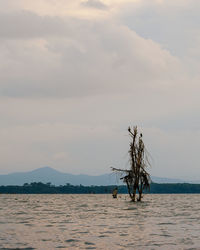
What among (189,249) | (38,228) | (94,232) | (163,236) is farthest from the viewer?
(38,228)

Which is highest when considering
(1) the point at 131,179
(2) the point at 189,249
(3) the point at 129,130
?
(3) the point at 129,130

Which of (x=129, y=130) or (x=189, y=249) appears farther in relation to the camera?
(x=129, y=130)

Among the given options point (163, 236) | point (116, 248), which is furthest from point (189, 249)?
point (163, 236)

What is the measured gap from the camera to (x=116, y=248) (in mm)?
25062

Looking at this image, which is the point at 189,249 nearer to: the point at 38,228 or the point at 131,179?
the point at 38,228

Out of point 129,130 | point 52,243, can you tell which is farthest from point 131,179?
point 52,243

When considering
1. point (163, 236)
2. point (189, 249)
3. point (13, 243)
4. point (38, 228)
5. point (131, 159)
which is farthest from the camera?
point (131, 159)

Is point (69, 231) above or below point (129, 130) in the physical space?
A: below

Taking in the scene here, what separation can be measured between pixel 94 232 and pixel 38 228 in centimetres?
515

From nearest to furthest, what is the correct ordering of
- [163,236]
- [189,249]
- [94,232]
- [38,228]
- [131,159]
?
[189,249] → [163,236] → [94,232] → [38,228] → [131,159]

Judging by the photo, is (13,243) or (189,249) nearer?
(189,249)

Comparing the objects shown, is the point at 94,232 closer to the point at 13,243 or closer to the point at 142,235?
the point at 142,235

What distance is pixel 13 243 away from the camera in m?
27.0

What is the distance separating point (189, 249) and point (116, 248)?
3.66m
